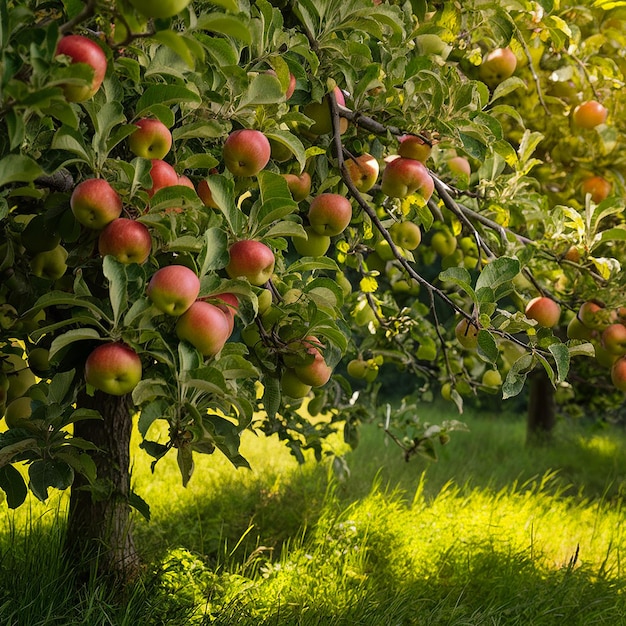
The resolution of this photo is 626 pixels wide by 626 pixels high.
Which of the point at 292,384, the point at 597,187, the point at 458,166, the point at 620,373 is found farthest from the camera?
the point at 597,187

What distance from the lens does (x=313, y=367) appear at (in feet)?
4.36

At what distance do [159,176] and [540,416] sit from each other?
5453 mm

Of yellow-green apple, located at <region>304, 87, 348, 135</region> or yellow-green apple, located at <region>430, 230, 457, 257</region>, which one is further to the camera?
yellow-green apple, located at <region>430, 230, 457, 257</region>

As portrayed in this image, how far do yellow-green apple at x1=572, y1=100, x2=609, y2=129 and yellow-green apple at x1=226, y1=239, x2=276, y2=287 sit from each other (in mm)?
1868

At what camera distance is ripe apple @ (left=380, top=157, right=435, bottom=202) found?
1.48 metres

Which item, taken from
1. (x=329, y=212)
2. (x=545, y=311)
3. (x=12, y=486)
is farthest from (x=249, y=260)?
(x=545, y=311)

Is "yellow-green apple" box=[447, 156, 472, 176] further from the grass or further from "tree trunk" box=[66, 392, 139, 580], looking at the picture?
the grass

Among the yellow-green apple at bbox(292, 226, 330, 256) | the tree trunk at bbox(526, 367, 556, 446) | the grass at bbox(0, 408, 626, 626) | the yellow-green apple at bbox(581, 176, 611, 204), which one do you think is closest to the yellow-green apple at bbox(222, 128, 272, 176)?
the yellow-green apple at bbox(292, 226, 330, 256)

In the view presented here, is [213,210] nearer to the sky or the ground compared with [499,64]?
nearer to the ground

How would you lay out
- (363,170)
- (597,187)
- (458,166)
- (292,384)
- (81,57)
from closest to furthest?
(81,57), (292,384), (363,170), (458,166), (597,187)

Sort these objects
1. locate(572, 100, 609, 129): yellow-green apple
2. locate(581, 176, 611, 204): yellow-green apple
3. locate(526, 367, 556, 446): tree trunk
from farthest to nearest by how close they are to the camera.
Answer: locate(526, 367, 556, 446): tree trunk → locate(581, 176, 611, 204): yellow-green apple → locate(572, 100, 609, 129): yellow-green apple

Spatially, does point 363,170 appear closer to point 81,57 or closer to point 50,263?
point 50,263

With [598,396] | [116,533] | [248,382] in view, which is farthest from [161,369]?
[598,396]

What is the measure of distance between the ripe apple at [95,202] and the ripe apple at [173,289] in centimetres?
12
